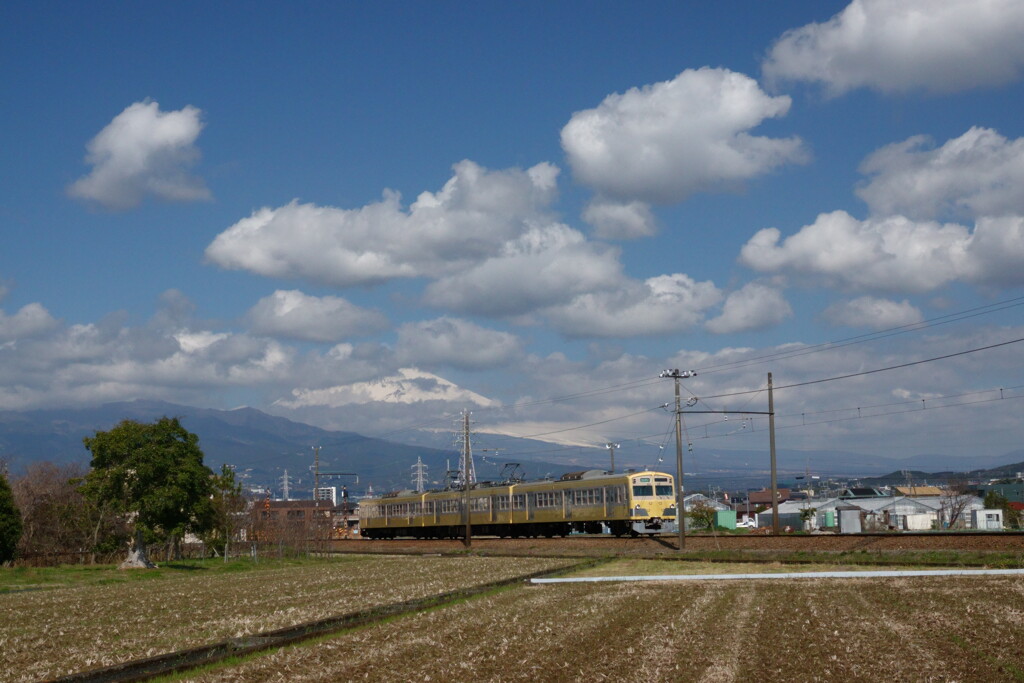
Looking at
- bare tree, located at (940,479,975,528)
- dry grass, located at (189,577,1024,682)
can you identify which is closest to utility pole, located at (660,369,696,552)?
dry grass, located at (189,577,1024,682)

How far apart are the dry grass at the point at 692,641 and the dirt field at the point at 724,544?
1129 centimetres

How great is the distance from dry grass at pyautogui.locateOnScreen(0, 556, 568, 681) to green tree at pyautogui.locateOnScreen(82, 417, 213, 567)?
4.23 metres

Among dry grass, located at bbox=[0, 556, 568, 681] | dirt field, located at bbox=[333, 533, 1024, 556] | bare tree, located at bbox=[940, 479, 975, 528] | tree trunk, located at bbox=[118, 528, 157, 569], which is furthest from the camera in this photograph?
bare tree, located at bbox=[940, 479, 975, 528]

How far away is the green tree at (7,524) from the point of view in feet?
→ 154

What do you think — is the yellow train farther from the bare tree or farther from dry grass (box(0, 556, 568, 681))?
the bare tree

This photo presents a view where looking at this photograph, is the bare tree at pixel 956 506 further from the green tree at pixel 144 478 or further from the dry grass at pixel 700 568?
the green tree at pixel 144 478

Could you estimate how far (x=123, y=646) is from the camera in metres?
19.0

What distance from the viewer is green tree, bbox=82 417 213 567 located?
158 ft

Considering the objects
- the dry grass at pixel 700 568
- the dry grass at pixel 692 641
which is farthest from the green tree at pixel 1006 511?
the dry grass at pixel 692 641

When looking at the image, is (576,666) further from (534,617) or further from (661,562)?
(661,562)

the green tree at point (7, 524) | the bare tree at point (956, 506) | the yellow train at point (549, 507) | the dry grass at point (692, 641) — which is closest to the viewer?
the dry grass at point (692, 641)

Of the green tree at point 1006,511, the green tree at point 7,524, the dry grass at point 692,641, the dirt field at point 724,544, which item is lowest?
the green tree at point 1006,511

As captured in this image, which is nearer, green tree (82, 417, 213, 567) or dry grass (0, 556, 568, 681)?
dry grass (0, 556, 568, 681)

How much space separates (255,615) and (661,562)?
79.6ft
